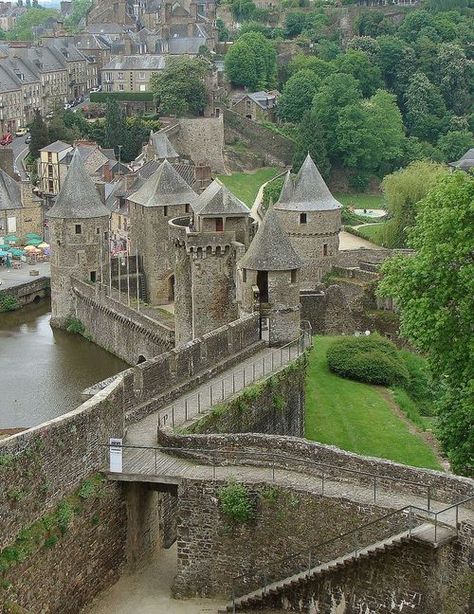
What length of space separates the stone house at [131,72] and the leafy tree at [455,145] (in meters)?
26.4

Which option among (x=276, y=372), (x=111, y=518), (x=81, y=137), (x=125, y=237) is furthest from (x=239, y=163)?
(x=111, y=518)

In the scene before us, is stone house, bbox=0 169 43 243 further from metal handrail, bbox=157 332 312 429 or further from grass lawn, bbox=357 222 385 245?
metal handrail, bbox=157 332 312 429

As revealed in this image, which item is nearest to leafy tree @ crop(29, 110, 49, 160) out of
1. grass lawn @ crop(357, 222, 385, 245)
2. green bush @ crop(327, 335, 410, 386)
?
grass lawn @ crop(357, 222, 385, 245)

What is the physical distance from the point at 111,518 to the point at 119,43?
3898 inches

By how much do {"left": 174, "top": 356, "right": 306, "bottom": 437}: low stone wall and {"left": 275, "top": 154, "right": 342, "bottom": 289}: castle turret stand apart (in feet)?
54.3

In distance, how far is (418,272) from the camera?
25.6 meters

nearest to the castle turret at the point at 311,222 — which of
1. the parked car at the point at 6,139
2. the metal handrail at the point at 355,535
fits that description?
the metal handrail at the point at 355,535

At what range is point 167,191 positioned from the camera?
168 feet

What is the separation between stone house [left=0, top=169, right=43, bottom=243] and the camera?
69312 mm

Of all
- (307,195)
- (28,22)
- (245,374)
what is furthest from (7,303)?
(28,22)

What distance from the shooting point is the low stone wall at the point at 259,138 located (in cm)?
8712

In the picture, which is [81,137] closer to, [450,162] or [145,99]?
[145,99]

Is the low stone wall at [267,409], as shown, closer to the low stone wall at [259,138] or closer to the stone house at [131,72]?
the low stone wall at [259,138]

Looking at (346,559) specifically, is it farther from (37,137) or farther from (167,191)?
(37,137)
